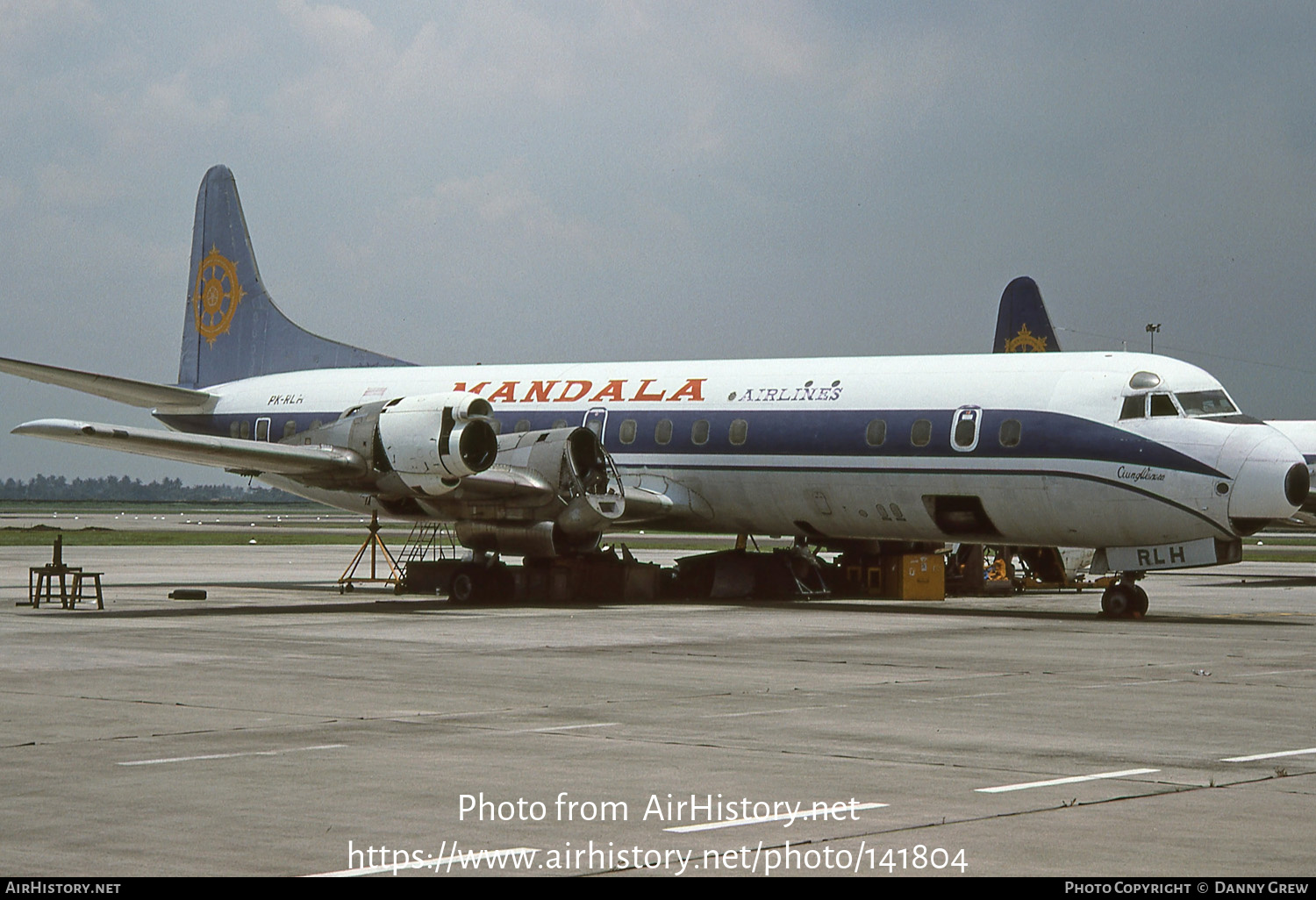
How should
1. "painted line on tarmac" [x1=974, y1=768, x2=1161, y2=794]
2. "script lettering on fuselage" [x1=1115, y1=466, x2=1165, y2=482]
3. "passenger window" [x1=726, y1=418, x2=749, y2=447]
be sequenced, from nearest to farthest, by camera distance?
"painted line on tarmac" [x1=974, y1=768, x2=1161, y2=794] < "script lettering on fuselage" [x1=1115, y1=466, x2=1165, y2=482] < "passenger window" [x1=726, y1=418, x2=749, y2=447]

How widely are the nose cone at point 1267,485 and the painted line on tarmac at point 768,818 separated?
15198mm

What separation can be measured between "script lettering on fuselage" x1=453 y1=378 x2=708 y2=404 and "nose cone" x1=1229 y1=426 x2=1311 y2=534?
9230 mm

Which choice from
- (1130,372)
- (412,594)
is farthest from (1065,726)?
(412,594)

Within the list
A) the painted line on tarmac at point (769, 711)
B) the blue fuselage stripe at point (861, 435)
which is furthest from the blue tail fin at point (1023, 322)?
the painted line on tarmac at point (769, 711)

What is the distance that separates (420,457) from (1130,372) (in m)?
10.8

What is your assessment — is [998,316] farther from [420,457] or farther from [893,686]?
[893,686]

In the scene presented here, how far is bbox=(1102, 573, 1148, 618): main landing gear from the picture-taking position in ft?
79.8

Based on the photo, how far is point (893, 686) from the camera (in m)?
14.6

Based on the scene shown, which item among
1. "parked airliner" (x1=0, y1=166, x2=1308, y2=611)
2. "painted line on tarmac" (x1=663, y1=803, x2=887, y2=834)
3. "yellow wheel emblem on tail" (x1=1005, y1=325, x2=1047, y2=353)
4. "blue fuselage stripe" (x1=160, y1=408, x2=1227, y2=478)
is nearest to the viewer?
"painted line on tarmac" (x1=663, y1=803, x2=887, y2=834)

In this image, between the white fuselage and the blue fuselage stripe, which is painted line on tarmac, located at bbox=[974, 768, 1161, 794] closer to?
the white fuselage

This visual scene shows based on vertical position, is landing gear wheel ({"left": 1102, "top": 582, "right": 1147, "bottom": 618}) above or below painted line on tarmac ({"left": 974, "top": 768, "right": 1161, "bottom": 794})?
above

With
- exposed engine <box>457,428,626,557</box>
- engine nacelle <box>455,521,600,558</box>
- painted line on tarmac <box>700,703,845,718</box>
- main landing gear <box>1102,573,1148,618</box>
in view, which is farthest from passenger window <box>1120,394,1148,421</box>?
painted line on tarmac <box>700,703,845,718</box>

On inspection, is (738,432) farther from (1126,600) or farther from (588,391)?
(1126,600)

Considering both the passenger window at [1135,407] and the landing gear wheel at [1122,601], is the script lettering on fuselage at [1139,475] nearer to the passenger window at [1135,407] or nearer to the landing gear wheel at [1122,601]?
the passenger window at [1135,407]
